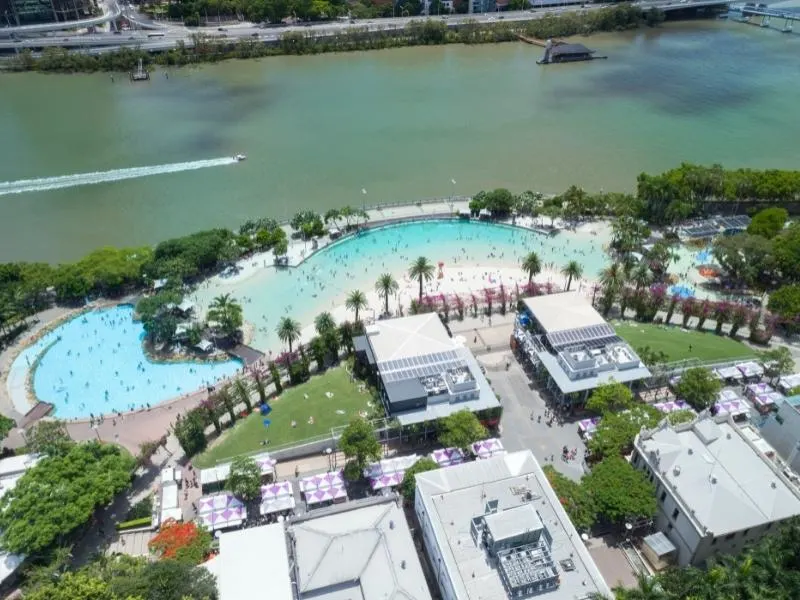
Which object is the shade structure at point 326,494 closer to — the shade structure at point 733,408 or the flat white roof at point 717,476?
the flat white roof at point 717,476

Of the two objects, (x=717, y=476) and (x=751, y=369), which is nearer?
(x=717, y=476)

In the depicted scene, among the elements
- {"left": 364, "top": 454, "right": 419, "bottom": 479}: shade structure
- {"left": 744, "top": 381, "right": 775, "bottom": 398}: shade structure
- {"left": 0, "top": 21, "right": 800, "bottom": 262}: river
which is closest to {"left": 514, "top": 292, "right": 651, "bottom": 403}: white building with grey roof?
{"left": 744, "top": 381, "right": 775, "bottom": 398}: shade structure

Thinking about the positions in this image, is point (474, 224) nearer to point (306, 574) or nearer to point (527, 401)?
point (527, 401)

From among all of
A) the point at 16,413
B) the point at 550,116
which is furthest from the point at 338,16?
the point at 16,413

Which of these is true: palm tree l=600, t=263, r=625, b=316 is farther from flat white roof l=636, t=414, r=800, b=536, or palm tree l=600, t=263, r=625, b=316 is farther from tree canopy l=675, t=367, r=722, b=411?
flat white roof l=636, t=414, r=800, b=536

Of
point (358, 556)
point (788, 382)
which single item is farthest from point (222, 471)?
point (788, 382)

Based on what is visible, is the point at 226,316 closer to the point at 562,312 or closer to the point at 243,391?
the point at 243,391
